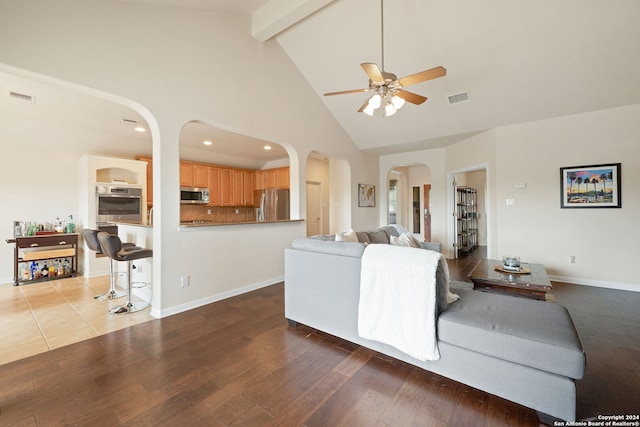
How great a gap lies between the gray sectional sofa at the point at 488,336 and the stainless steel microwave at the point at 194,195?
441cm

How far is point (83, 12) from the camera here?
8.16ft

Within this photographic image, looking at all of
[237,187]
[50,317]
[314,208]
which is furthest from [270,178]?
[50,317]

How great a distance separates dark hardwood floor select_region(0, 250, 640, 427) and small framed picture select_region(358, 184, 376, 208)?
4.20m

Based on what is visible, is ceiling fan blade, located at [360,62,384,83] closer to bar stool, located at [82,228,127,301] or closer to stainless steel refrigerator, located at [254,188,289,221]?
bar stool, located at [82,228,127,301]

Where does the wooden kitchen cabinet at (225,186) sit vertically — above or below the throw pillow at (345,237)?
above

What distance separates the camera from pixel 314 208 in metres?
7.19

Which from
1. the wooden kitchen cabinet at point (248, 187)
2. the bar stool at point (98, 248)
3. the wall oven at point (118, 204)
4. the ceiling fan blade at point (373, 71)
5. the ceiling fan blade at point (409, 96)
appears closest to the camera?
the ceiling fan blade at point (373, 71)

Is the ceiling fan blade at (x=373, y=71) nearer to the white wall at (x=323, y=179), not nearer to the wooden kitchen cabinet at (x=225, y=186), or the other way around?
the white wall at (x=323, y=179)

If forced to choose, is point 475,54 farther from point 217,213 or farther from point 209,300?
point 217,213

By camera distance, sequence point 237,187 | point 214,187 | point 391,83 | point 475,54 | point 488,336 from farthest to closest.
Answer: point 237,187 < point 214,187 < point 475,54 < point 391,83 < point 488,336

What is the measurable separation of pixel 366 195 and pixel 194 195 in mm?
3991

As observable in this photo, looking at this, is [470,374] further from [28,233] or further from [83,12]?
[28,233]

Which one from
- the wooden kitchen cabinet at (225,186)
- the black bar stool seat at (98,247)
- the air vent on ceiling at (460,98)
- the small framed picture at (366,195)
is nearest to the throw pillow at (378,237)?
the small framed picture at (366,195)

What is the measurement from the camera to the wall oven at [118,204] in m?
4.88
